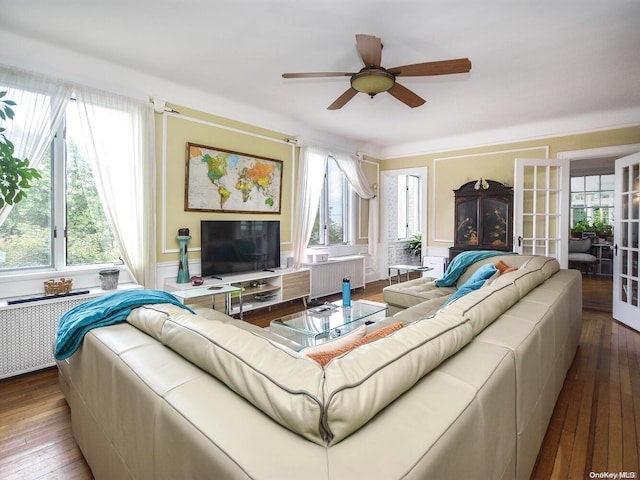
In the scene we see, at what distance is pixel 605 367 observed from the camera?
9.04 ft

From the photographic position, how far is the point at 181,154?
12.2 feet

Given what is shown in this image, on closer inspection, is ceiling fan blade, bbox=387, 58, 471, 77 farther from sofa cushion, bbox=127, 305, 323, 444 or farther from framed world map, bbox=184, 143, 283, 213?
framed world map, bbox=184, 143, 283, 213

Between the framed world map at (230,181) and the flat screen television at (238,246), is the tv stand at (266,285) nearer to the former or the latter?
the flat screen television at (238,246)

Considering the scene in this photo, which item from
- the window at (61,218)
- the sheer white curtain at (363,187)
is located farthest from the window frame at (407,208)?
the window at (61,218)

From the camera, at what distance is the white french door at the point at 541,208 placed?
463 centimetres

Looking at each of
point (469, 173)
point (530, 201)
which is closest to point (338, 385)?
point (530, 201)

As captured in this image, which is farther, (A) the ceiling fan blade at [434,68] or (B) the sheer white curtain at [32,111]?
(B) the sheer white curtain at [32,111]

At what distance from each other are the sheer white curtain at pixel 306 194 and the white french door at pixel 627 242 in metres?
3.84

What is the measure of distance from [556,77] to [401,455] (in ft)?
13.4

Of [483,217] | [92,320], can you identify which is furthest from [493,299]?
[483,217]

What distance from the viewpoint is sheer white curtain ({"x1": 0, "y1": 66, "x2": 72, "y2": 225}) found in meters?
2.62

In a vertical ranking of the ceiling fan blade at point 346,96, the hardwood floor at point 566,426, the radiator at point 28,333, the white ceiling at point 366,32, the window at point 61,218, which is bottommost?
the hardwood floor at point 566,426

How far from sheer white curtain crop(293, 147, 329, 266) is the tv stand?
430 millimetres

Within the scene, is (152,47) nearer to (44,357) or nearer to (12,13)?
(12,13)
